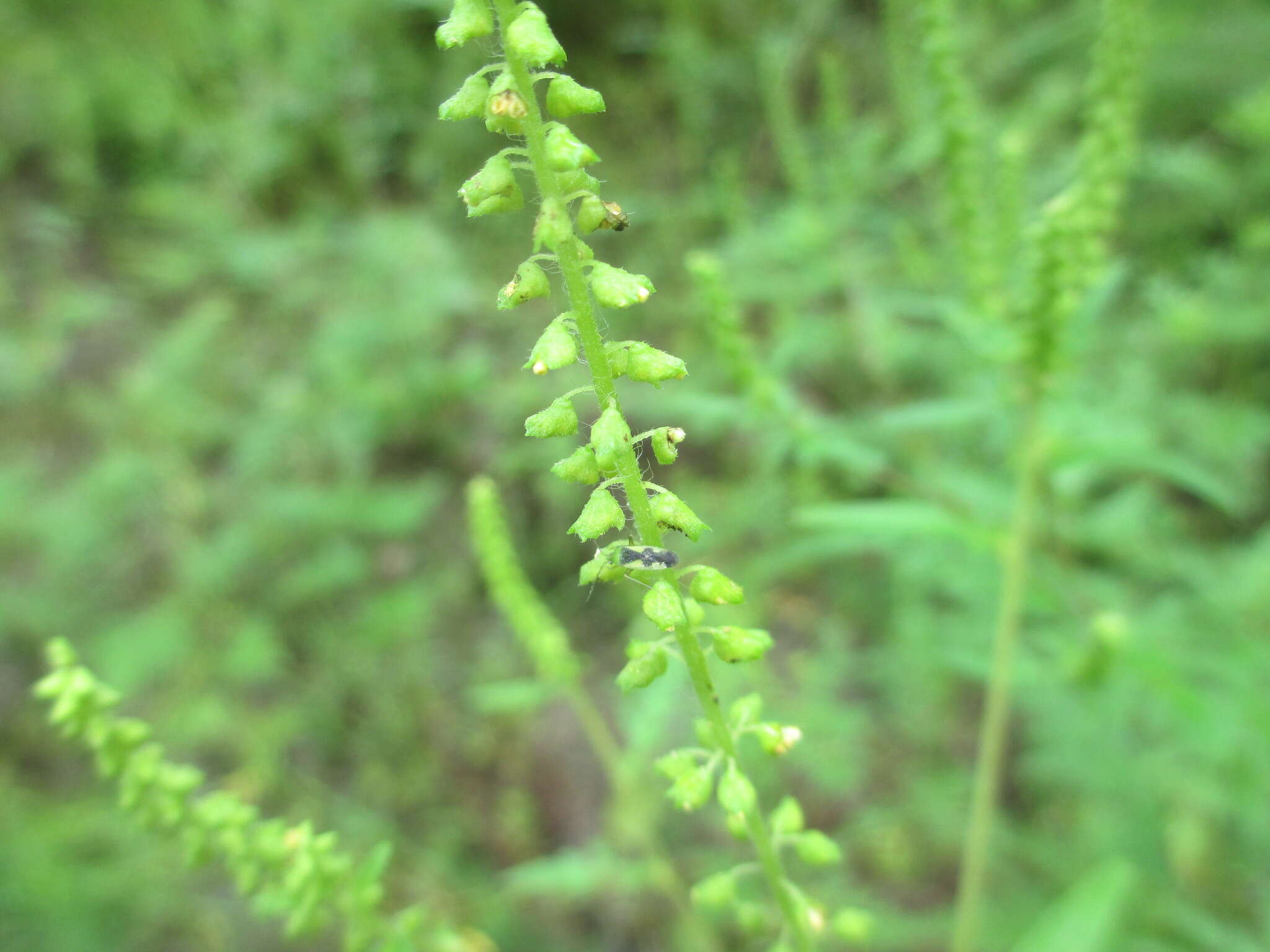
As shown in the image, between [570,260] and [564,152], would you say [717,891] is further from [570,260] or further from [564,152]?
[564,152]

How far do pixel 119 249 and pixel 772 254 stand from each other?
5.77 meters

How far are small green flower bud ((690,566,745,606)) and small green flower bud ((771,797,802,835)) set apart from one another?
0.50m

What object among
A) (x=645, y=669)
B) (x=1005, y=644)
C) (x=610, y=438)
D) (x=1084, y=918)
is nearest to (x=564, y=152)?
(x=610, y=438)

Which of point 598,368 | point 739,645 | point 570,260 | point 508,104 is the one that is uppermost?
point 508,104

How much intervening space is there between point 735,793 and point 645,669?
0.22 metres

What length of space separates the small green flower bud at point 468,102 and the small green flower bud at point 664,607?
0.67 m

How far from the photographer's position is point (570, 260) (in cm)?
106

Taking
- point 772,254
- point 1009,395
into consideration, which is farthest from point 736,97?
point 1009,395

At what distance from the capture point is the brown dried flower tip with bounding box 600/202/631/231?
46.7 inches

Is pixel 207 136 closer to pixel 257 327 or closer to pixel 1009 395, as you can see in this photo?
pixel 257 327

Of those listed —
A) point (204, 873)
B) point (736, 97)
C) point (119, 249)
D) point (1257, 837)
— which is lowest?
point (1257, 837)

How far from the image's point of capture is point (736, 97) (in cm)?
706

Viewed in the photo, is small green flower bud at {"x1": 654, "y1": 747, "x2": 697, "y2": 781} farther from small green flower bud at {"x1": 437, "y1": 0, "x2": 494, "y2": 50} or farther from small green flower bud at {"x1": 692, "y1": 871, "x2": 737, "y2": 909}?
small green flower bud at {"x1": 437, "y1": 0, "x2": 494, "y2": 50}

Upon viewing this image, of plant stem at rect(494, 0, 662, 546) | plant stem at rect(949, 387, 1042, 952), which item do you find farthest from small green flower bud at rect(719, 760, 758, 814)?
plant stem at rect(949, 387, 1042, 952)
